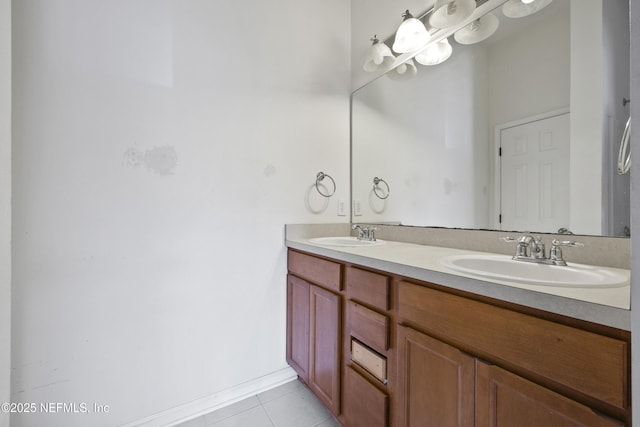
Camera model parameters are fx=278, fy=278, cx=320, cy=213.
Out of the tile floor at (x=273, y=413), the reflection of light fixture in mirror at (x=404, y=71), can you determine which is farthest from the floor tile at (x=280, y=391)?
the reflection of light fixture in mirror at (x=404, y=71)

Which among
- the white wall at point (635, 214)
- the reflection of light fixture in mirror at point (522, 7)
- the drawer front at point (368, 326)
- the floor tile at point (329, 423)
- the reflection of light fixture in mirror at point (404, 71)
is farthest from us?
the reflection of light fixture in mirror at point (404, 71)

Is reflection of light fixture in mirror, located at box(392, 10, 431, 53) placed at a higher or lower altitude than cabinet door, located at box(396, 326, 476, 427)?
→ higher

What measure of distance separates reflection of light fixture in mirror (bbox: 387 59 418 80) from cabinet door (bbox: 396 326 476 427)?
146 cm

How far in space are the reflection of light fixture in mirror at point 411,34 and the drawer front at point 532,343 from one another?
140cm

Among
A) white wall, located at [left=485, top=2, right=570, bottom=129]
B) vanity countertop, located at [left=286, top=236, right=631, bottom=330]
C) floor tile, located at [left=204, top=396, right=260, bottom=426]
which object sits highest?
white wall, located at [left=485, top=2, right=570, bottom=129]

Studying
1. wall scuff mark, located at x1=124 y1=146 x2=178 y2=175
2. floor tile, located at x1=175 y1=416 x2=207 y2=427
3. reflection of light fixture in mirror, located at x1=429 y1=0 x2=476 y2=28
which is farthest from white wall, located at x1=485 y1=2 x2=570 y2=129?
floor tile, located at x1=175 y1=416 x2=207 y2=427

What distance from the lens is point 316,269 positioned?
55.9 inches

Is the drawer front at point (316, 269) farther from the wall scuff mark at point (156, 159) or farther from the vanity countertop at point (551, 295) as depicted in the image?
the wall scuff mark at point (156, 159)

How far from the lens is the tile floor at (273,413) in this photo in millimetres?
1372

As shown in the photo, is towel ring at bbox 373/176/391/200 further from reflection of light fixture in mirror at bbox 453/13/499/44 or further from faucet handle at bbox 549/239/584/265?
faucet handle at bbox 549/239/584/265

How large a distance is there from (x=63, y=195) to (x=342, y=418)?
Result: 5.03 feet

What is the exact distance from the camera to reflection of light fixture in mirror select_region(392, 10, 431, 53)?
5.02ft

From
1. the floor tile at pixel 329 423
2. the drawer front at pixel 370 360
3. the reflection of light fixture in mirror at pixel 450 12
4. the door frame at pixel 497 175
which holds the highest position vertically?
the reflection of light fixture in mirror at pixel 450 12
